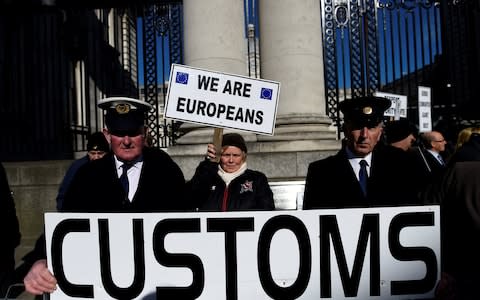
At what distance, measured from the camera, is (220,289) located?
2.40 m

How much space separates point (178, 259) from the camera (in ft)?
7.97

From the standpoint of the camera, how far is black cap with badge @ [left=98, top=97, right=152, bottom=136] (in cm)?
273

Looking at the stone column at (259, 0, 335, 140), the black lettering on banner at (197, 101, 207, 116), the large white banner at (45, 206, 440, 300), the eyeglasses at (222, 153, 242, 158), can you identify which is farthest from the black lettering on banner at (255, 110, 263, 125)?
the stone column at (259, 0, 335, 140)

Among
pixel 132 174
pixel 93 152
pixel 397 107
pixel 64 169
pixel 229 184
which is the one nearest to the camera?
pixel 132 174

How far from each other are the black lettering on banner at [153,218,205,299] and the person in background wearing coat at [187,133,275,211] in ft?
4.98

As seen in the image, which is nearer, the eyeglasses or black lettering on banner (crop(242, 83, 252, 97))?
black lettering on banner (crop(242, 83, 252, 97))

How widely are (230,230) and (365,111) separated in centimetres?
120

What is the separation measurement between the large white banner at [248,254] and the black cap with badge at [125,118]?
0.56 metres

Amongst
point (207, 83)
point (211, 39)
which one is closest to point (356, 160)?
point (207, 83)

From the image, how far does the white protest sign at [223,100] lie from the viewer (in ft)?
12.9

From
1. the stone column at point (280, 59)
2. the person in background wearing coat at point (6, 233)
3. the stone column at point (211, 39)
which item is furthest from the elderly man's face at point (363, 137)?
the stone column at point (211, 39)

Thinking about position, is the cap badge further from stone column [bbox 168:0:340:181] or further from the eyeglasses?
stone column [bbox 168:0:340:181]

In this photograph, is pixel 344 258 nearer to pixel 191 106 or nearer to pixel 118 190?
pixel 118 190

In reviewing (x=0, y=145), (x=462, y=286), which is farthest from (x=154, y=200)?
(x=0, y=145)
